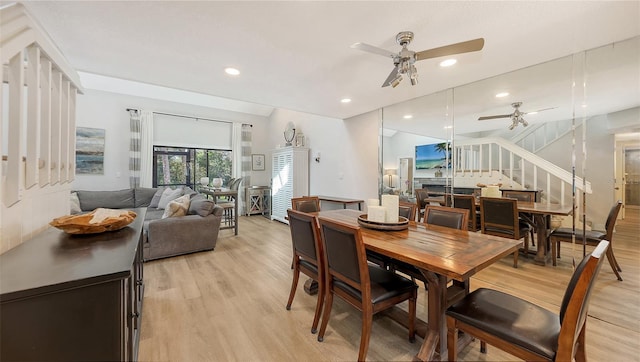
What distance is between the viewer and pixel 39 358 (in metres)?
0.81

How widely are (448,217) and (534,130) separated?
171cm

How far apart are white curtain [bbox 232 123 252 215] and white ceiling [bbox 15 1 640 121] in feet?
14.0

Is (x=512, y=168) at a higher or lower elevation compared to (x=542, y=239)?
higher

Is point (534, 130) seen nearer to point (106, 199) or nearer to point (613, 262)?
point (613, 262)

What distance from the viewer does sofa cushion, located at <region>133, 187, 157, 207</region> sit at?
546 centimetres

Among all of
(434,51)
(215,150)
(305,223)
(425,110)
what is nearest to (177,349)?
(305,223)

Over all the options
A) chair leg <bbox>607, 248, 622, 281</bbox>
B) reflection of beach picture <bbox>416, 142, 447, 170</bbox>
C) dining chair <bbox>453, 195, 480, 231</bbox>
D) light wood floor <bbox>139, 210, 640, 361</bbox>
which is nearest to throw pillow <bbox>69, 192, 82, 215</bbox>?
light wood floor <bbox>139, 210, 640, 361</bbox>

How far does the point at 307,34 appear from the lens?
6.34ft

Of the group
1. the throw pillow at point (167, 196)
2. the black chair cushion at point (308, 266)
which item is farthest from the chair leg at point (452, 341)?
the throw pillow at point (167, 196)

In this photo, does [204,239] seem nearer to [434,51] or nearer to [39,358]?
[39,358]

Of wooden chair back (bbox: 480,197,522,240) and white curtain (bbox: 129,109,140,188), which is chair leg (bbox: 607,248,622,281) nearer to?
wooden chair back (bbox: 480,197,522,240)

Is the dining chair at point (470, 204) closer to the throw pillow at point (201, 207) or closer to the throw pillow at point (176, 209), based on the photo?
the throw pillow at point (201, 207)

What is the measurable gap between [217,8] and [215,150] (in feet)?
19.2

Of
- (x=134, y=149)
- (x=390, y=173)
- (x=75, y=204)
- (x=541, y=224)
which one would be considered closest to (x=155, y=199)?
(x=75, y=204)
